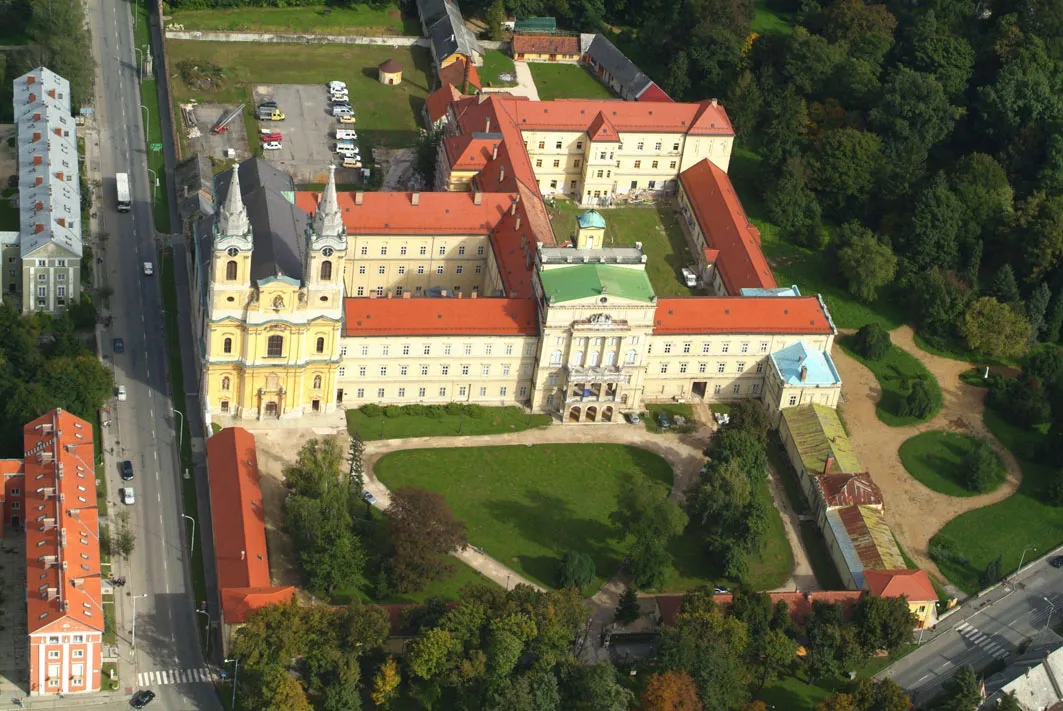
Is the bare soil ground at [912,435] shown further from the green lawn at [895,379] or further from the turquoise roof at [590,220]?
the turquoise roof at [590,220]

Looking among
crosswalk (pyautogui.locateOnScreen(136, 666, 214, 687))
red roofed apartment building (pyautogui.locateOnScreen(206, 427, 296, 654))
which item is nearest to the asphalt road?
crosswalk (pyautogui.locateOnScreen(136, 666, 214, 687))

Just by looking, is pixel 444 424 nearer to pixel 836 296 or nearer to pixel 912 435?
pixel 912 435

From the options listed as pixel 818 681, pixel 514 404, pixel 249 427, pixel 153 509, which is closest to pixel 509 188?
pixel 514 404

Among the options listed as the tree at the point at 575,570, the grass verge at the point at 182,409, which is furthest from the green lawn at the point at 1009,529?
the grass verge at the point at 182,409

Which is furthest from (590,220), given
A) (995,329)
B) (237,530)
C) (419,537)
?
(237,530)

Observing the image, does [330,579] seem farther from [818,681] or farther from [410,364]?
[818,681]

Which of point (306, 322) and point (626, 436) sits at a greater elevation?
point (306, 322)
